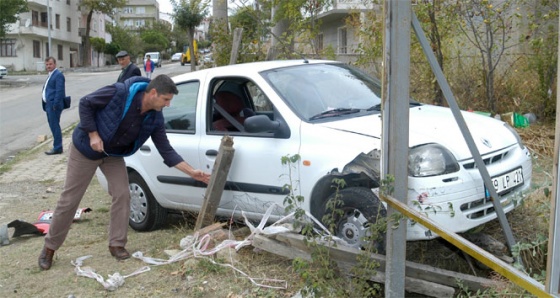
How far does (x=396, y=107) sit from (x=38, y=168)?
8.48 m

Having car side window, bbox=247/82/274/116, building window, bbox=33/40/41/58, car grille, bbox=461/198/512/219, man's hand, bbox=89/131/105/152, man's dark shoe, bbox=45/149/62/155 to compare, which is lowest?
man's dark shoe, bbox=45/149/62/155

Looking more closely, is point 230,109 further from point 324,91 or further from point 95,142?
point 95,142

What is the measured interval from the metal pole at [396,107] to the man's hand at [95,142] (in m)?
2.32

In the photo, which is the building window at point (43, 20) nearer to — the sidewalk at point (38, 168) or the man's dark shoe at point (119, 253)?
the sidewalk at point (38, 168)

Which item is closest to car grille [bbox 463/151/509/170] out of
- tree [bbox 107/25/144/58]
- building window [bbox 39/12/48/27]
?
building window [bbox 39/12/48/27]

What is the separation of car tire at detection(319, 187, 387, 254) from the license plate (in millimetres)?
847

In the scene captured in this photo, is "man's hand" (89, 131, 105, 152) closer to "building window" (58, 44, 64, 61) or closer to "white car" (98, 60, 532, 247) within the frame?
"white car" (98, 60, 532, 247)

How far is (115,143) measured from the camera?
4996mm

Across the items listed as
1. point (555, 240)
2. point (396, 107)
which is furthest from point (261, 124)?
point (555, 240)

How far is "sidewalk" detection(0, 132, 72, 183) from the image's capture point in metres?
9.66

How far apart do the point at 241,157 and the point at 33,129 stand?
12449 mm

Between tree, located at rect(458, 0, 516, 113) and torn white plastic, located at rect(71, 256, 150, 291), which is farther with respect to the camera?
tree, located at rect(458, 0, 516, 113)

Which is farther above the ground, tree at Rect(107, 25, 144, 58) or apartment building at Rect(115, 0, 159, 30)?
apartment building at Rect(115, 0, 159, 30)

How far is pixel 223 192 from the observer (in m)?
5.36
